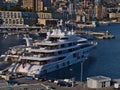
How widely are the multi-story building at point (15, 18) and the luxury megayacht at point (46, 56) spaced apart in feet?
209

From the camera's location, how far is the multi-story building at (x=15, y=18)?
349 ft

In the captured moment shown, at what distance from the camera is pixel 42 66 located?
116 feet

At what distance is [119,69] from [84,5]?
406 feet

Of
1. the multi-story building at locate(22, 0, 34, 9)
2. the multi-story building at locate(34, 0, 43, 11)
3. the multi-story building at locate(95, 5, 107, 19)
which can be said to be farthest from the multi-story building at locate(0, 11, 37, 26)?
Result: the multi-story building at locate(95, 5, 107, 19)

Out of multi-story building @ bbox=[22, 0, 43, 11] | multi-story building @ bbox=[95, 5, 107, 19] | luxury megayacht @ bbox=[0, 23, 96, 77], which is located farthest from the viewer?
multi-story building @ bbox=[95, 5, 107, 19]

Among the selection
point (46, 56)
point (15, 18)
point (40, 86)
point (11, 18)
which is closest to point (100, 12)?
point (15, 18)

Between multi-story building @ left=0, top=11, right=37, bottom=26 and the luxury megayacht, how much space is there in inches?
2510

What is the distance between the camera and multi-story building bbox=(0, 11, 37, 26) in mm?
106375

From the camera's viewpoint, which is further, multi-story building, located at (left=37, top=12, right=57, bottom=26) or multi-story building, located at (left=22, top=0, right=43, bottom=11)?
multi-story building, located at (left=22, top=0, right=43, bottom=11)

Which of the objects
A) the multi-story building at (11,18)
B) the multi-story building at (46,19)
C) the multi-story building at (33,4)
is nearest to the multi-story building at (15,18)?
the multi-story building at (11,18)

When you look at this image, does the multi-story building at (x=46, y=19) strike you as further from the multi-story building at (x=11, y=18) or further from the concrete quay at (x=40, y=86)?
the concrete quay at (x=40, y=86)

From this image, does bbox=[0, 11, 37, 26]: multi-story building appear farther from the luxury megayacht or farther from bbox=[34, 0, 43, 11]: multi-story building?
the luxury megayacht

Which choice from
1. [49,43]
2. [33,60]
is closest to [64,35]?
[49,43]

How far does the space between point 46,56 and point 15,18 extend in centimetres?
7153
